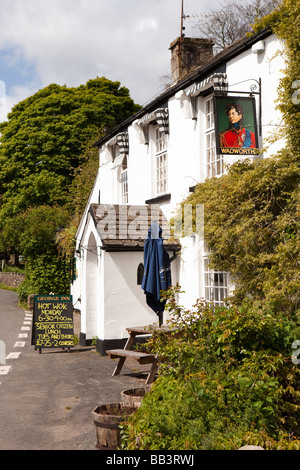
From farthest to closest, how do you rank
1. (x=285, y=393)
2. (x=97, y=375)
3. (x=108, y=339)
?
(x=108, y=339) → (x=97, y=375) → (x=285, y=393)

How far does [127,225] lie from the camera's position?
44.3 feet

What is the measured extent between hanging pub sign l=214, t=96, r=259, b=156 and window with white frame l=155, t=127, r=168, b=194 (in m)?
4.67

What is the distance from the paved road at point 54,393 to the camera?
258 inches

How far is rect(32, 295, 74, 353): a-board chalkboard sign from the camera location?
13.3m

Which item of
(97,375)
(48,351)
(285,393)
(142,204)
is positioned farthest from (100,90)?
(285,393)

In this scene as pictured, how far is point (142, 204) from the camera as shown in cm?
1546

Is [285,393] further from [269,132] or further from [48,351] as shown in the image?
[48,351]

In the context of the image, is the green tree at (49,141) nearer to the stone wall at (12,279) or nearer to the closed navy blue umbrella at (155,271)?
the stone wall at (12,279)

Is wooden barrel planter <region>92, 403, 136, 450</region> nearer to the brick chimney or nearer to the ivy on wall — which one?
the ivy on wall

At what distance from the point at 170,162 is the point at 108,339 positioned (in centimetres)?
450

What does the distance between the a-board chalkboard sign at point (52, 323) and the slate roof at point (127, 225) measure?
203 cm

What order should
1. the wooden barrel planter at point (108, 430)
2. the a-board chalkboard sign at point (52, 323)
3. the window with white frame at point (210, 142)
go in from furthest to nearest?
the a-board chalkboard sign at point (52, 323)
the window with white frame at point (210, 142)
the wooden barrel planter at point (108, 430)

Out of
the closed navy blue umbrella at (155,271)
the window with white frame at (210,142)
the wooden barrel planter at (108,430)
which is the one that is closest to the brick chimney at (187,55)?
the window with white frame at (210,142)

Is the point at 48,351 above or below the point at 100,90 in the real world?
below
